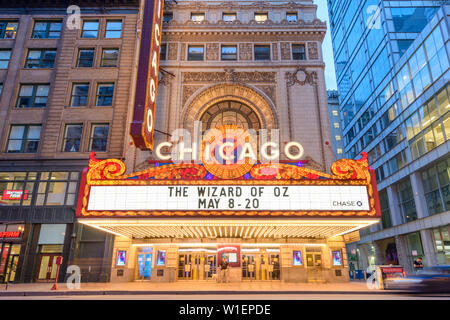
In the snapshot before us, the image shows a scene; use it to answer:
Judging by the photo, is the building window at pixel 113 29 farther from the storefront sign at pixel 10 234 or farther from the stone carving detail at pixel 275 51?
the storefront sign at pixel 10 234

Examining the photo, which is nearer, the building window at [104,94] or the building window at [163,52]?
the building window at [104,94]

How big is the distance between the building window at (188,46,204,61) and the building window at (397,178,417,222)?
27056mm

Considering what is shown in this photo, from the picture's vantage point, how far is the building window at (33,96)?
77.4 ft

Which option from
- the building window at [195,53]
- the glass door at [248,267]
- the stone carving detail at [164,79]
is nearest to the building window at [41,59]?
the stone carving detail at [164,79]

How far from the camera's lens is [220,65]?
A: 23984mm

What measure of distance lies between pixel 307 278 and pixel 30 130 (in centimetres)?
2376

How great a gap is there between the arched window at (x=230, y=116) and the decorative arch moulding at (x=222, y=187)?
32.2ft

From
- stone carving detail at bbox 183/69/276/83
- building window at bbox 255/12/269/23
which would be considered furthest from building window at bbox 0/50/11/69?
building window at bbox 255/12/269/23

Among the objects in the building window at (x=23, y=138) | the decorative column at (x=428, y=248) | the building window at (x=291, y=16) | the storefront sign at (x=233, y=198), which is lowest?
the decorative column at (x=428, y=248)

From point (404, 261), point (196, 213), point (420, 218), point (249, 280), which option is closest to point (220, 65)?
point (196, 213)

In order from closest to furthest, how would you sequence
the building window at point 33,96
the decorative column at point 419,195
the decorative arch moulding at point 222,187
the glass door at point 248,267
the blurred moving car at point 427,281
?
the blurred moving car at point 427,281
the decorative arch moulding at point 222,187
the glass door at point 248,267
the building window at point 33,96
the decorative column at point 419,195

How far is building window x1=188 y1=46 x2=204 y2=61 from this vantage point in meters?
24.8

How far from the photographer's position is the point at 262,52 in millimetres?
24844

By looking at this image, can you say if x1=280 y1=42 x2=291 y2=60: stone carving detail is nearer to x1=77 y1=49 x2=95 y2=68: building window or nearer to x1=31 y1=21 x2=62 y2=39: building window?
x1=77 y1=49 x2=95 y2=68: building window
